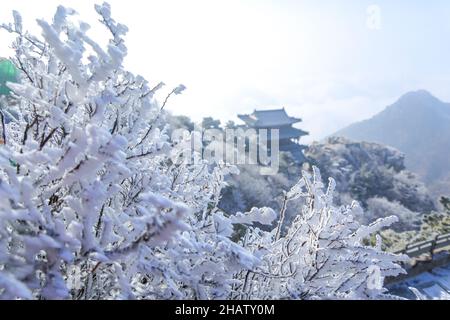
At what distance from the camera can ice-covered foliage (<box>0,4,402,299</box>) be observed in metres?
1.49

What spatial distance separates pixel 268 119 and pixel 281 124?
169cm

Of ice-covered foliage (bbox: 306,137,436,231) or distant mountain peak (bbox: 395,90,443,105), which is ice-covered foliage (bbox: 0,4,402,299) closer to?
ice-covered foliage (bbox: 306,137,436,231)

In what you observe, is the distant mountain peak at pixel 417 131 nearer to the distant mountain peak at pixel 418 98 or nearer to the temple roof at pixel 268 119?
the distant mountain peak at pixel 418 98

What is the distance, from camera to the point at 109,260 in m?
1.54

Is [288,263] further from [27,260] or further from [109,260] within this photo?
[27,260]

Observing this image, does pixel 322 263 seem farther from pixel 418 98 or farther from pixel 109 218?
pixel 418 98

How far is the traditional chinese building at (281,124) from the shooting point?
35.2m

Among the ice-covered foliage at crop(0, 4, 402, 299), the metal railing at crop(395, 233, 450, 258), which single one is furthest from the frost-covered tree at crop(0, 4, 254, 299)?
the metal railing at crop(395, 233, 450, 258)

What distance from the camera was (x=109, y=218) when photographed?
66.9 inches

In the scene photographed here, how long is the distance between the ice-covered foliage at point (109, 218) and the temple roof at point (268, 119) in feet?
110

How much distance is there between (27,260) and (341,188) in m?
29.0

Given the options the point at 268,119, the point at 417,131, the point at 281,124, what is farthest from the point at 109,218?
the point at 417,131

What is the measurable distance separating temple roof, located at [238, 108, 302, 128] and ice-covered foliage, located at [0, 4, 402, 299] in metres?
33.7
